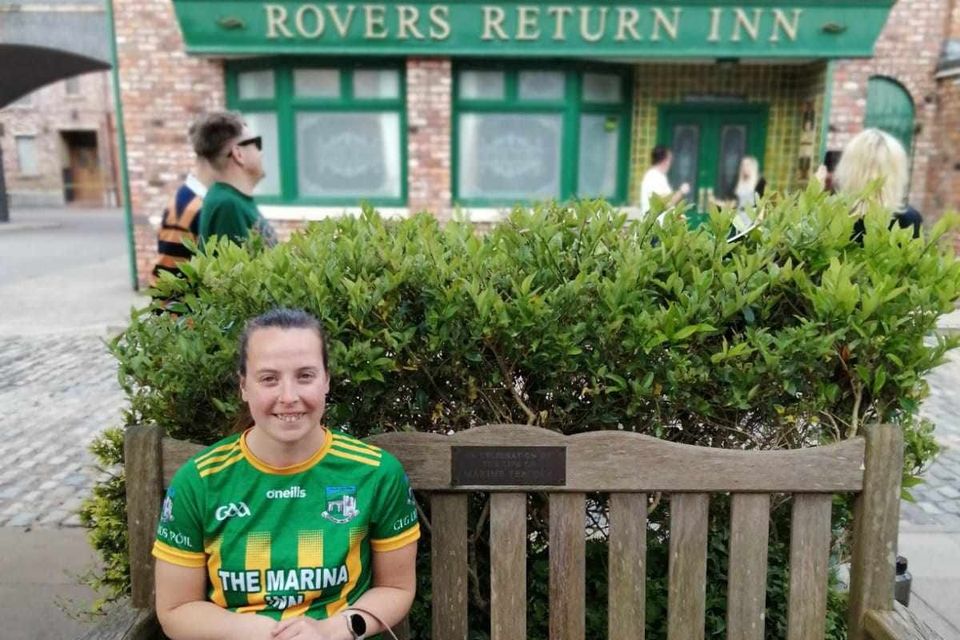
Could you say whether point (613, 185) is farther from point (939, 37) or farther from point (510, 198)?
point (939, 37)

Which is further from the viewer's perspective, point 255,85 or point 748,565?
point 255,85

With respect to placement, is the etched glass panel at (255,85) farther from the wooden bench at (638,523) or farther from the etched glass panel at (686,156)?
the wooden bench at (638,523)

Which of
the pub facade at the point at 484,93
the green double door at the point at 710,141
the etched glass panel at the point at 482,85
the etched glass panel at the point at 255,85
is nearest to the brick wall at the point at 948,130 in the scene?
the pub facade at the point at 484,93

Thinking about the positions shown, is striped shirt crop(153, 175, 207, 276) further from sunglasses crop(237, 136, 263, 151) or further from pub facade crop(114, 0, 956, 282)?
pub facade crop(114, 0, 956, 282)

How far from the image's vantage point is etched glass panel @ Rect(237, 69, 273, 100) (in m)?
11.5

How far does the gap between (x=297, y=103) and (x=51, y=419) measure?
640cm

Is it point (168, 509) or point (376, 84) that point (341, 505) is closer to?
point (168, 509)

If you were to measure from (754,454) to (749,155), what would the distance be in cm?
1089

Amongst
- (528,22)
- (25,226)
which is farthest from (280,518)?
(25,226)

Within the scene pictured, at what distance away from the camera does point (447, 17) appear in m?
10.8

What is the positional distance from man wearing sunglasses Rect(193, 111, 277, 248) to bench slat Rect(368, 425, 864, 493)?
2.28 m

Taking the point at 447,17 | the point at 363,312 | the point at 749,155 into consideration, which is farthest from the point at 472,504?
the point at 749,155

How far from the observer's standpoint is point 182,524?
182 cm

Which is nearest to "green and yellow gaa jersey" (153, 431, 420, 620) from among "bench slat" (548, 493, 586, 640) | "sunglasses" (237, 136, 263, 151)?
"bench slat" (548, 493, 586, 640)
